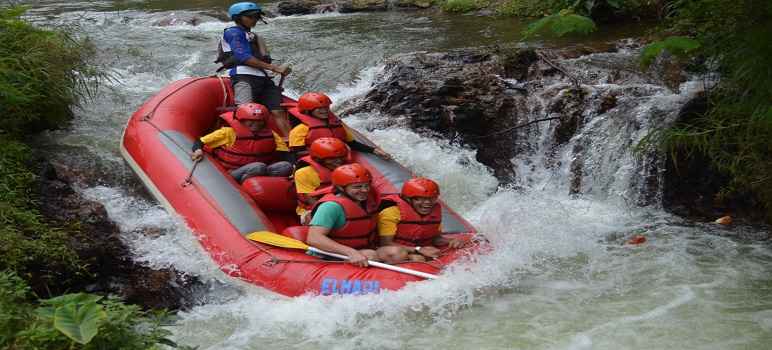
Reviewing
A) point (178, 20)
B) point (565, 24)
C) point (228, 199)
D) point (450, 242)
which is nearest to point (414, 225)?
point (450, 242)

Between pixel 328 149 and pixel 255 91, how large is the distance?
205 cm

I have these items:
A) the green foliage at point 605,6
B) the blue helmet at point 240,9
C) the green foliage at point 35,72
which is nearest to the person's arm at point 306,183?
the blue helmet at point 240,9

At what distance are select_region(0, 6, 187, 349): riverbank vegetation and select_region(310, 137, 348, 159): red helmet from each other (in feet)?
5.12

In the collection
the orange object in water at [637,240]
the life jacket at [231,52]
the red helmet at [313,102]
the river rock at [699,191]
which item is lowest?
the orange object in water at [637,240]

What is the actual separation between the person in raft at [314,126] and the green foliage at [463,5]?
28.0ft

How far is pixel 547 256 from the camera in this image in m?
5.52

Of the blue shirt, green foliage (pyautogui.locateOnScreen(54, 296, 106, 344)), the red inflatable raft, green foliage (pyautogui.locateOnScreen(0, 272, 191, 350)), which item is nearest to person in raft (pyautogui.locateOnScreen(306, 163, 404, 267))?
the red inflatable raft

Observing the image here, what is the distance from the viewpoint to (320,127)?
6363 millimetres

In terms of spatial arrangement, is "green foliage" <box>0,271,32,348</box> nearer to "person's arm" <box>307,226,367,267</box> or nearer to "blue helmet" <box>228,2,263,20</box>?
"person's arm" <box>307,226,367,267</box>

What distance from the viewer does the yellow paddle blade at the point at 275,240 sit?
5043 mm

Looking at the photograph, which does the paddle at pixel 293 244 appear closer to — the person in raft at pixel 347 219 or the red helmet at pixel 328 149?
the person in raft at pixel 347 219

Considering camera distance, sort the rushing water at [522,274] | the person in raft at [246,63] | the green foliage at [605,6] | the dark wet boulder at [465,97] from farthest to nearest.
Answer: the green foliage at [605,6], the dark wet boulder at [465,97], the person in raft at [246,63], the rushing water at [522,274]

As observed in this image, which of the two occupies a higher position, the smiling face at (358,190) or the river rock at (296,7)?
the river rock at (296,7)

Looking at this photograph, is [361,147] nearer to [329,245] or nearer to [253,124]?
[253,124]
